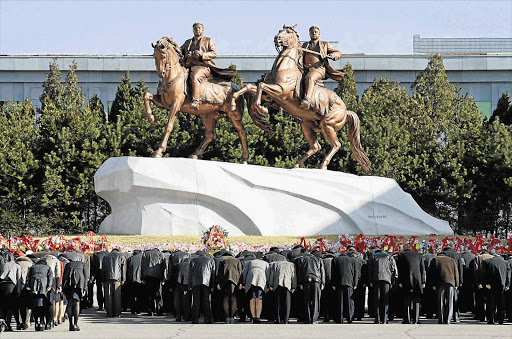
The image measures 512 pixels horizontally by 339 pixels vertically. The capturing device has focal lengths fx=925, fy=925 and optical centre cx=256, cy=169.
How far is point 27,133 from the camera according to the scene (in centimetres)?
3734

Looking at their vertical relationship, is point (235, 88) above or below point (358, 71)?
below

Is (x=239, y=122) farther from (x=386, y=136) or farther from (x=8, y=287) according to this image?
(x=386, y=136)

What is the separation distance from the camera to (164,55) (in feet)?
79.3

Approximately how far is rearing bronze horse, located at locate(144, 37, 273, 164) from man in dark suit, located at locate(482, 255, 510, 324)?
10.6 meters

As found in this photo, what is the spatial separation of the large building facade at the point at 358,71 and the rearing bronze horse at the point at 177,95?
78.9ft

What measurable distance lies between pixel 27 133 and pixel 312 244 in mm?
19320

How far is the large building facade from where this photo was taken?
163ft

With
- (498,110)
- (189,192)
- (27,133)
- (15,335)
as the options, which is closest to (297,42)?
(189,192)

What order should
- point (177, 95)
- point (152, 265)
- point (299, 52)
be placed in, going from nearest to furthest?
1. point (152, 265)
2. point (177, 95)
3. point (299, 52)

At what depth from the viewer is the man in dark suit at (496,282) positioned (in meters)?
16.0

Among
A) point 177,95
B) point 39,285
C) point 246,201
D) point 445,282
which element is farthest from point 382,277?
point 177,95

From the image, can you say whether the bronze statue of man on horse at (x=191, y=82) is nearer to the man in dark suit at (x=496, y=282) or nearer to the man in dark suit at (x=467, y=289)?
the man in dark suit at (x=467, y=289)

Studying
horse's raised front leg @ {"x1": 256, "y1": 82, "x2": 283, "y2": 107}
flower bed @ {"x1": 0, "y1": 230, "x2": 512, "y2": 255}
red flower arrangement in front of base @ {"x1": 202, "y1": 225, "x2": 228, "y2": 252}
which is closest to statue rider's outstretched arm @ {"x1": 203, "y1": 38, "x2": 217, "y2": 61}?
horse's raised front leg @ {"x1": 256, "y1": 82, "x2": 283, "y2": 107}

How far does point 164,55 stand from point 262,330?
11.3 meters
